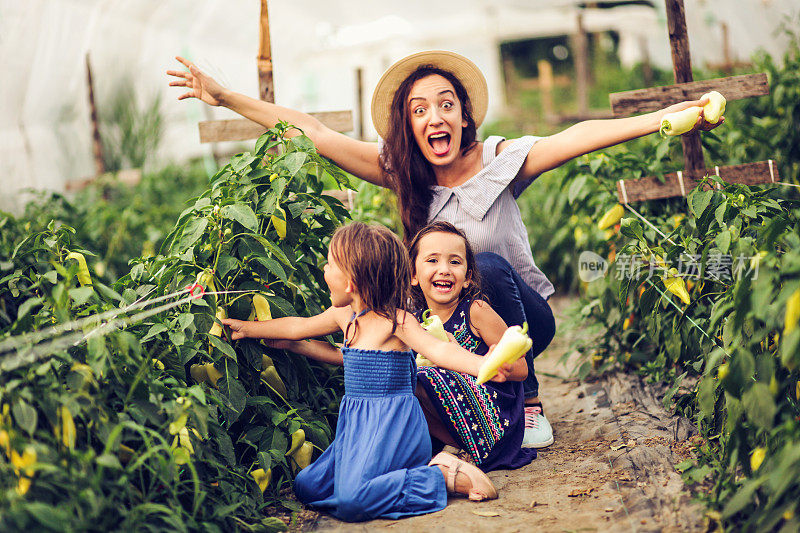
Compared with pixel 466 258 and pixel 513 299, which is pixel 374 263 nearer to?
pixel 466 258

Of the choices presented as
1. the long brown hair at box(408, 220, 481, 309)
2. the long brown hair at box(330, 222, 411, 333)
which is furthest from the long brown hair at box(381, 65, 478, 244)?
the long brown hair at box(330, 222, 411, 333)

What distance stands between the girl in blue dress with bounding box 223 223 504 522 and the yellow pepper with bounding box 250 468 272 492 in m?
0.09

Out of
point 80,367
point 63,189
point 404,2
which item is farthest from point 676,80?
point 404,2

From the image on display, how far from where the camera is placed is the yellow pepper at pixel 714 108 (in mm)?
2008

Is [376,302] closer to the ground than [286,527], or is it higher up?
higher up

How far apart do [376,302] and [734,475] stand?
0.89 metres

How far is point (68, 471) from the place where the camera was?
1.41m

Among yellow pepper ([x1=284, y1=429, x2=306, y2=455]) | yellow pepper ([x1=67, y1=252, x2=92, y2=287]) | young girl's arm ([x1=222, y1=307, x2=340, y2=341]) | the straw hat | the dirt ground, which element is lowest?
the dirt ground

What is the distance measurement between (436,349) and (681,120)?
0.90 m

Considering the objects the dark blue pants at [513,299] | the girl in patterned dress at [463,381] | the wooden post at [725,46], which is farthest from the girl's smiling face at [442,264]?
the wooden post at [725,46]

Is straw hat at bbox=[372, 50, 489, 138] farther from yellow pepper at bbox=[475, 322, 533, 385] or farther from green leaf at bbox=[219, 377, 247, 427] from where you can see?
yellow pepper at bbox=[475, 322, 533, 385]

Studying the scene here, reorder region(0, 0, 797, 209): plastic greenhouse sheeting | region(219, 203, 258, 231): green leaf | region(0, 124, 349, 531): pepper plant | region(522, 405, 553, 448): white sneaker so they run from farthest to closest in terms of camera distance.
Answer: region(0, 0, 797, 209): plastic greenhouse sheeting < region(522, 405, 553, 448): white sneaker < region(219, 203, 258, 231): green leaf < region(0, 124, 349, 531): pepper plant

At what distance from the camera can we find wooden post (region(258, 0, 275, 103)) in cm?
265

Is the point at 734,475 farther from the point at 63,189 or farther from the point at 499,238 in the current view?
the point at 63,189
